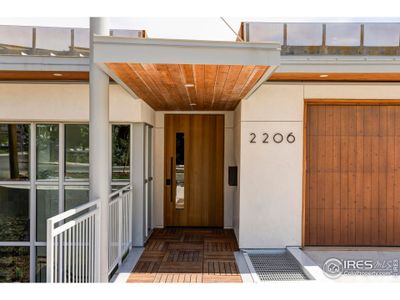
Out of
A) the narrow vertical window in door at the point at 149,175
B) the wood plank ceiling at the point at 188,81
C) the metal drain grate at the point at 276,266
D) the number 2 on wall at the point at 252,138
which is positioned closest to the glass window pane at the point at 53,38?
the wood plank ceiling at the point at 188,81

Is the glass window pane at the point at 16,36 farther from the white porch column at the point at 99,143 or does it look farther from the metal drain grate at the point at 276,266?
the metal drain grate at the point at 276,266

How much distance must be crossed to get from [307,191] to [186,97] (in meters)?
2.37

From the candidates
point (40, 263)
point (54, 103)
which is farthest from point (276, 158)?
point (40, 263)

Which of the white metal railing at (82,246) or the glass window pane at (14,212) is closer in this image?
the white metal railing at (82,246)

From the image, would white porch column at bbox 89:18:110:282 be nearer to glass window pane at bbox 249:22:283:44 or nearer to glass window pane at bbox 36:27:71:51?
glass window pane at bbox 36:27:71:51

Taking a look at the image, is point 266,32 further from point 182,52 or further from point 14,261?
point 14,261

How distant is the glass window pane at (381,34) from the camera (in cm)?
Result: 563

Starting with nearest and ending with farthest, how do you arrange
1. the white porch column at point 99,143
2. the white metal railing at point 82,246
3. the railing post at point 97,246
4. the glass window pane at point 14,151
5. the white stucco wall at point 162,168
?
the white metal railing at point 82,246, the railing post at point 97,246, the white porch column at point 99,143, the glass window pane at point 14,151, the white stucco wall at point 162,168

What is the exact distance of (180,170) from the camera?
25.7 feet

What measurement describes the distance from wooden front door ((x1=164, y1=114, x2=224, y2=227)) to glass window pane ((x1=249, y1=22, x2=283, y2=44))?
2.15 m

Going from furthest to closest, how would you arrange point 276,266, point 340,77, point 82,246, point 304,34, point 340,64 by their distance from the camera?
1. point 304,34
2. point 340,77
3. point 276,266
4. point 340,64
5. point 82,246

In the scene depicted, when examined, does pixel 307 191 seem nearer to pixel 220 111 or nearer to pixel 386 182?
pixel 386 182

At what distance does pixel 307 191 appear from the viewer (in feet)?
19.9

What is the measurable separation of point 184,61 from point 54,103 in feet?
10.8
